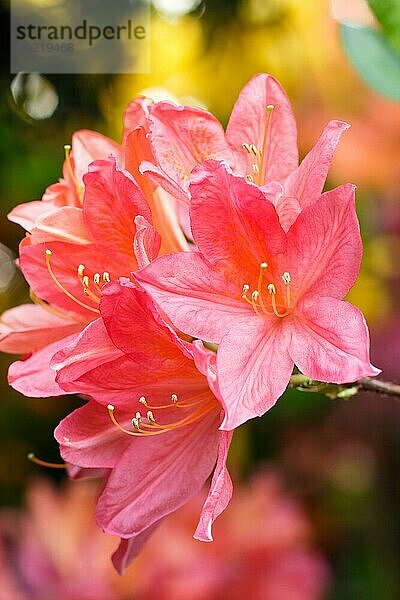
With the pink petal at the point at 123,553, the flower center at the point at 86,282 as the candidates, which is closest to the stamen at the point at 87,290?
the flower center at the point at 86,282

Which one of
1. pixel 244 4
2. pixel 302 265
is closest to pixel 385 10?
pixel 302 265

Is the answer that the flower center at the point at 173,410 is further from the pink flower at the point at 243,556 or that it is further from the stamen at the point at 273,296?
the pink flower at the point at 243,556

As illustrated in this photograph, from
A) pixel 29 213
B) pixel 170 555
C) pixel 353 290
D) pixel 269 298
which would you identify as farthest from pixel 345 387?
pixel 353 290

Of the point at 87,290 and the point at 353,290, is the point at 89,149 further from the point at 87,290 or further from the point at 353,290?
the point at 353,290

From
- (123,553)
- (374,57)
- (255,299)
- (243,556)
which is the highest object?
(374,57)

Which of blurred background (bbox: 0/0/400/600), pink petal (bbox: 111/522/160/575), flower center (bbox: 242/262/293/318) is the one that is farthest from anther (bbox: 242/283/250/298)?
blurred background (bbox: 0/0/400/600)

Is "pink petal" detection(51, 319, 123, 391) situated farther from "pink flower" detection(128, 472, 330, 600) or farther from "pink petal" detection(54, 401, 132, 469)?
"pink flower" detection(128, 472, 330, 600)

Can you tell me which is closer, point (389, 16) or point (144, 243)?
point (144, 243)
